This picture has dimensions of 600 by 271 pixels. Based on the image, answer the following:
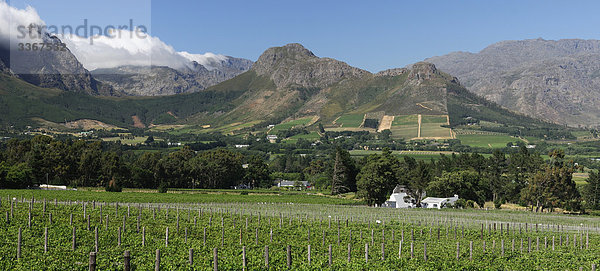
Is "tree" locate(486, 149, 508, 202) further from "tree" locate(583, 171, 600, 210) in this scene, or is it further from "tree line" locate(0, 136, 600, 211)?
"tree" locate(583, 171, 600, 210)

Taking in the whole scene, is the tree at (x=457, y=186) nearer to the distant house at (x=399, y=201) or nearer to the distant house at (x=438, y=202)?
the distant house at (x=438, y=202)

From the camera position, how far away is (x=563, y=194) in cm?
11000

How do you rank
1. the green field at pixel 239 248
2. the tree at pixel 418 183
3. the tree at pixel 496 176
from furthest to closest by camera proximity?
the tree at pixel 496 176 → the tree at pixel 418 183 → the green field at pixel 239 248

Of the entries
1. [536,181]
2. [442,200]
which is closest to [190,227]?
[442,200]

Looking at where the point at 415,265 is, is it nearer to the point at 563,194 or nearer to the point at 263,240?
the point at 263,240

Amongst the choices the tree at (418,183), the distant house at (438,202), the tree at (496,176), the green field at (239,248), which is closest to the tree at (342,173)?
the tree at (418,183)

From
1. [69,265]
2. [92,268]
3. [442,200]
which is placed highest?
[92,268]

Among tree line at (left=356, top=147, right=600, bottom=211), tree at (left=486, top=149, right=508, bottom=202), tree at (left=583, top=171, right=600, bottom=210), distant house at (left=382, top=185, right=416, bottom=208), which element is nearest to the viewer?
tree line at (left=356, top=147, right=600, bottom=211)

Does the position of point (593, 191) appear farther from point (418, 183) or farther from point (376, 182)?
point (376, 182)

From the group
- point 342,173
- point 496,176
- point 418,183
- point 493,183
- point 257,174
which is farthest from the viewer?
point 257,174

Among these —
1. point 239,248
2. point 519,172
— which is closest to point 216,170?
point 519,172

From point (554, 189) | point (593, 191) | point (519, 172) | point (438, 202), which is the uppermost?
point (519, 172)

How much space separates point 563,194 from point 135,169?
105629 millimetres

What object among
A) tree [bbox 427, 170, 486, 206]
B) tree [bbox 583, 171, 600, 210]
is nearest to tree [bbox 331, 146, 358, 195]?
tree [bbox 427, 170, 486, 206]
